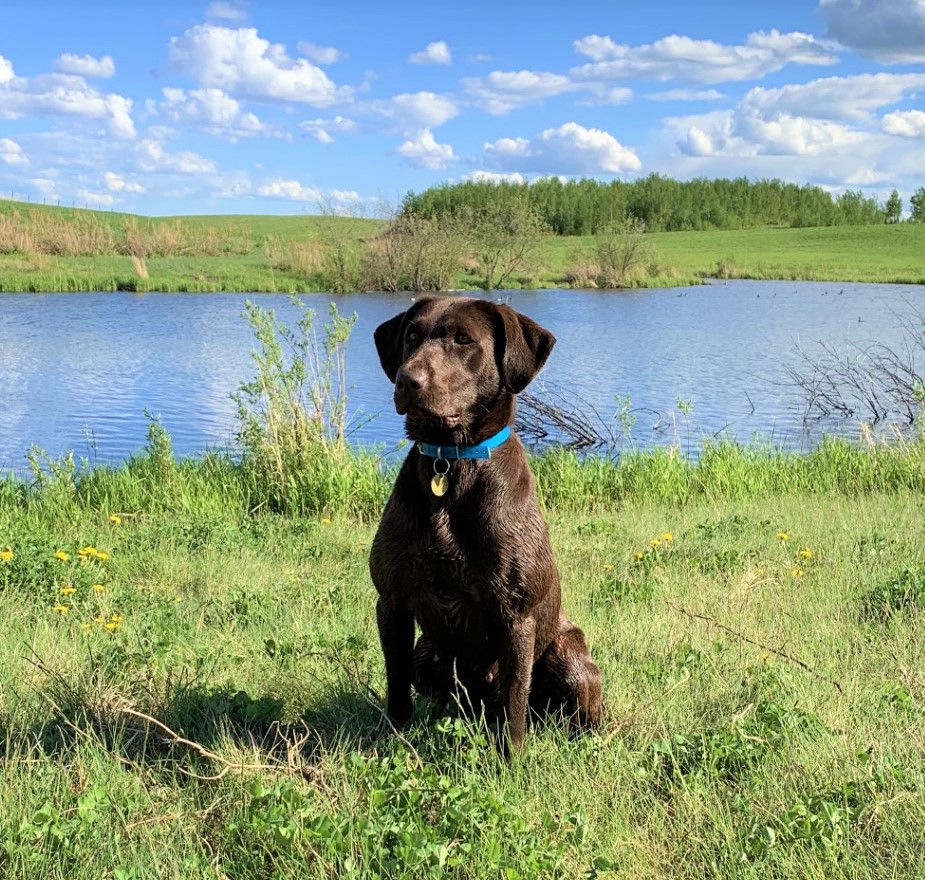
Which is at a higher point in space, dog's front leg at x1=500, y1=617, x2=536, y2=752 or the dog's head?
the dog's head

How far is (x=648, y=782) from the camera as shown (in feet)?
10.2

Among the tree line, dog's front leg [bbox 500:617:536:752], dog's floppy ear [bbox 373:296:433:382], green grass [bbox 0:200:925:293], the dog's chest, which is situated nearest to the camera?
the dog's chest

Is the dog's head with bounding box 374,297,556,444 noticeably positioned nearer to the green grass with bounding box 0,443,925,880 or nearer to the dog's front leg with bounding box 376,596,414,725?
the dog's front leg with bounding box 376,596,414,725

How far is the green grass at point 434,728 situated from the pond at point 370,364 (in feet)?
13.1

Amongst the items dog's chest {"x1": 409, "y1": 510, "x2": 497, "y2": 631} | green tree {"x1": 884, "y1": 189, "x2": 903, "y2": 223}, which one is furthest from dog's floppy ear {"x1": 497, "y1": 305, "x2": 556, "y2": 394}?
green tree {"x1": 884, "y1": 189, "x2": 903, "y2": 223}

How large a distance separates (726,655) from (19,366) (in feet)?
64.6

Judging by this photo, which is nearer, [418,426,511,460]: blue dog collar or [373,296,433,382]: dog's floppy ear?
[418,426,511,460]: blue dog collar

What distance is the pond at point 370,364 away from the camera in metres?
14.6

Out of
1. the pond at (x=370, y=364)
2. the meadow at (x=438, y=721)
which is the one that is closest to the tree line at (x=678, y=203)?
the pond at (x=370, y=364)

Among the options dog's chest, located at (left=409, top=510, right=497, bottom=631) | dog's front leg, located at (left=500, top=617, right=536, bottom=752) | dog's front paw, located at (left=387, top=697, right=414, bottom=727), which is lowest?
dog's front paw, located at (left=387, top=697, right=414, bottom=727)

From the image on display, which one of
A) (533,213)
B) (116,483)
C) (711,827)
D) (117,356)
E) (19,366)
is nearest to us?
(711,827)

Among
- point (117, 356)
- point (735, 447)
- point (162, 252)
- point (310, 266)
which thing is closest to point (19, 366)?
Answer: point (117, 356)

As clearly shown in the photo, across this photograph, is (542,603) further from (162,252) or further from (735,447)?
(162,252)

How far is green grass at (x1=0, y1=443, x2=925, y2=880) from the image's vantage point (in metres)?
2.65
